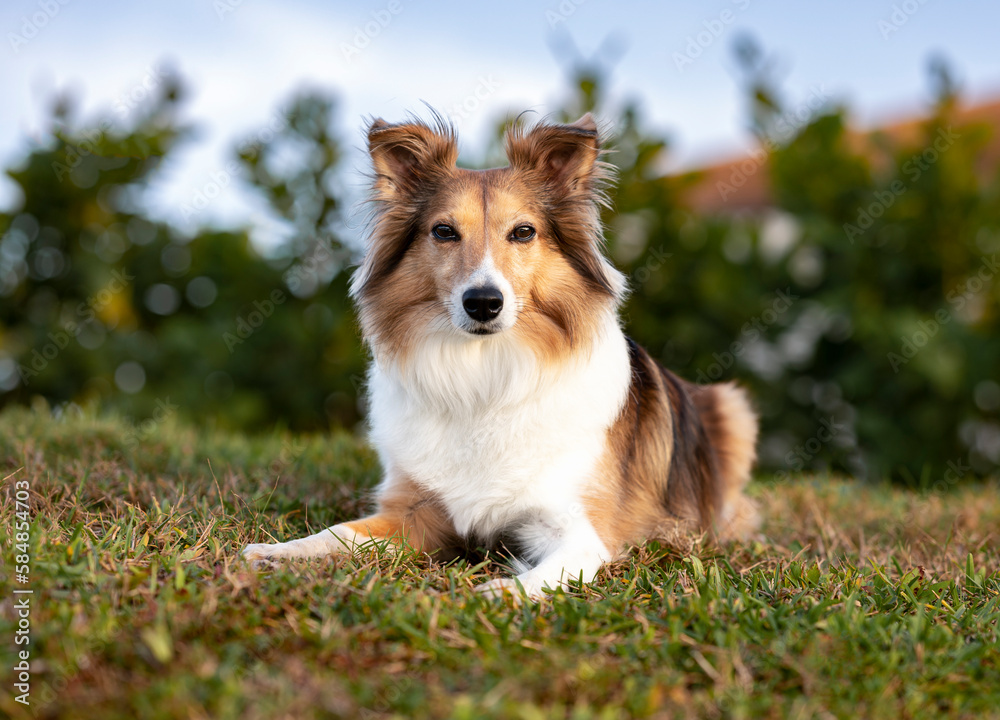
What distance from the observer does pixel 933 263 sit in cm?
670

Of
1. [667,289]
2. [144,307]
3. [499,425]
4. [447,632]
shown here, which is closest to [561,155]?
[499,425]

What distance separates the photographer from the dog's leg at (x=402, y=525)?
3449mm

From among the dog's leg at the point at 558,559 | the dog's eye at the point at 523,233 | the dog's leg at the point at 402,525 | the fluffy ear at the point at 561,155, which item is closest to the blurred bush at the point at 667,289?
the fluffy ear at the point at 561,155

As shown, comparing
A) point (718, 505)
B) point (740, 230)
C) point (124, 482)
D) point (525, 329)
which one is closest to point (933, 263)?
point (740, 230)

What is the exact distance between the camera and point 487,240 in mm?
3643

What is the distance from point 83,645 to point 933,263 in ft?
21.6

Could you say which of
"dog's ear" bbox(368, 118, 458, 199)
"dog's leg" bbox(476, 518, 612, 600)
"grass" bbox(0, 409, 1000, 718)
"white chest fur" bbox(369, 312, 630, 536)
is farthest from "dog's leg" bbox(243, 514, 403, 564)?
"dog's ear" bbox(368, 118, 458, 199)

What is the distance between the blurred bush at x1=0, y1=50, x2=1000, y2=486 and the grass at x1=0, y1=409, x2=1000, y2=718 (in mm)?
3203

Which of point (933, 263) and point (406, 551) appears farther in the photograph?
point (933, 263)

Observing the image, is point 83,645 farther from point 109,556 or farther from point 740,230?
point 740,230

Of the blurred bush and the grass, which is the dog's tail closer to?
the grass

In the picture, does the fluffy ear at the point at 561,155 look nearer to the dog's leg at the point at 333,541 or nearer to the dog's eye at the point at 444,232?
the dog's eye at the point at 444,232

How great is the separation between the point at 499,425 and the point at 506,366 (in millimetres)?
264

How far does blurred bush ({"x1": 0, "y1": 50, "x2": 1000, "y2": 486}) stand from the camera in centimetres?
667
